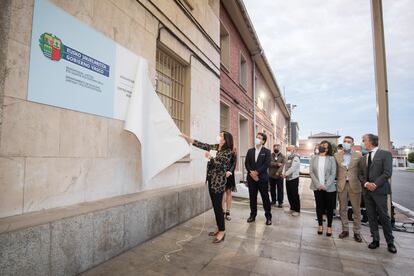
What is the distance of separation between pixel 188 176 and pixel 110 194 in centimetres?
264

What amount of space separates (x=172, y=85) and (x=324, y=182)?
12.8 feet

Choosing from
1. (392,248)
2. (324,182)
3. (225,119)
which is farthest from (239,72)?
(392,248)

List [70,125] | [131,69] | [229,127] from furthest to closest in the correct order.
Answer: [229,127] → [131,69] → [70,125]

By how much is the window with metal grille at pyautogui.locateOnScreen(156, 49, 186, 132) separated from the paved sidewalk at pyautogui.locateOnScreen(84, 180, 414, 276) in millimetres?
2611

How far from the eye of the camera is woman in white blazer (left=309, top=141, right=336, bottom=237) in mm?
4586

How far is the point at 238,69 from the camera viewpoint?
1162 centimetres

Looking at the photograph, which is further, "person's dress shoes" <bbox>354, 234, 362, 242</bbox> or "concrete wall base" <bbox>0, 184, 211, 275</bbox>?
"person's dress shoes" <bbox>354, 234, 362, 242</bbox>

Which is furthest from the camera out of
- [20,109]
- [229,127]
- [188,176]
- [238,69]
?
[238,69]

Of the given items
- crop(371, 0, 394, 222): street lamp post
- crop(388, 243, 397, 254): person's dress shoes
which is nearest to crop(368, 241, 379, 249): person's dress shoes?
crop(388, 243, 397, 254): person's dress shoes

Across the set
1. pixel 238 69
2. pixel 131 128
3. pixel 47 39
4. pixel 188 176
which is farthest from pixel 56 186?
pixel 238 69

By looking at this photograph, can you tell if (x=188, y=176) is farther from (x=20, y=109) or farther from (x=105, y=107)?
(x=20, y=109)

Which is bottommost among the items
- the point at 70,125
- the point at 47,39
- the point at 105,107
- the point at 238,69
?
the point at 70,125

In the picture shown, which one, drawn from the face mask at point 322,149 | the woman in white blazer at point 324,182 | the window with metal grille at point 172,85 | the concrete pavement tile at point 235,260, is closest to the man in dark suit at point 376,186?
the woman in white blazer at point 324,182

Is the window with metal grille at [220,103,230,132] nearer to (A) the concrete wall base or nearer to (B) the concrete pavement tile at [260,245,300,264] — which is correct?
(A) the concrete wall base
